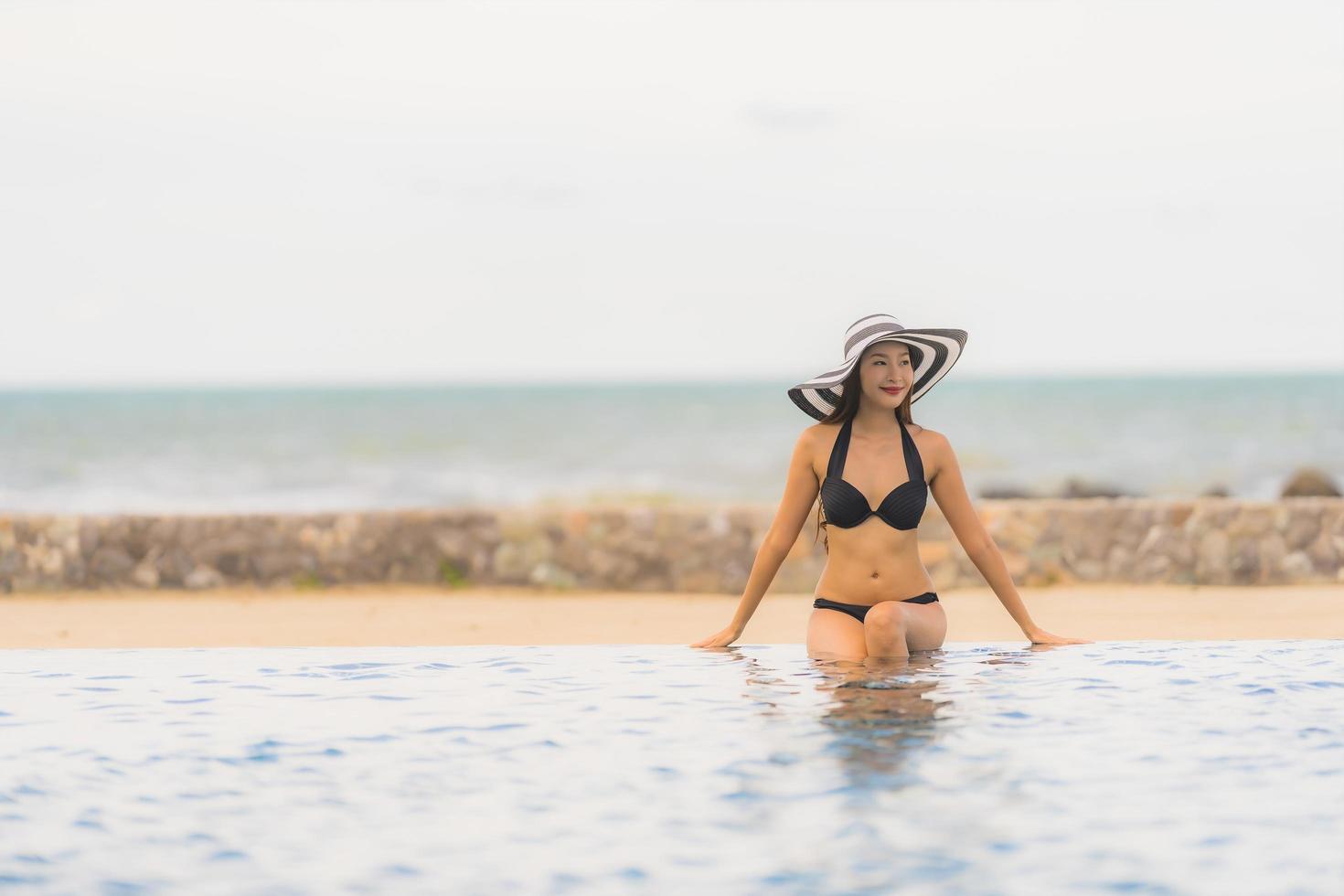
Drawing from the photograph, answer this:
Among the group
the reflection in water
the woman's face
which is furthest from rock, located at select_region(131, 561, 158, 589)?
the woman's face

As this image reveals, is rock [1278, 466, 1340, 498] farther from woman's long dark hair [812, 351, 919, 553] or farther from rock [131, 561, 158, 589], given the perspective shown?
rock [131, 561, 158, 589]

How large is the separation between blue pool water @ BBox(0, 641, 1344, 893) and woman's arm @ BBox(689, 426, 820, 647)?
1.09 ft

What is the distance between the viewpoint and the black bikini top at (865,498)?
582 cm

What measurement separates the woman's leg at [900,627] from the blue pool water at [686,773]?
12 cm

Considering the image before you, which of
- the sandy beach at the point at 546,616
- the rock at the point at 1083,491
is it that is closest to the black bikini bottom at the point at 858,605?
the sandy beach at the point at 546,616

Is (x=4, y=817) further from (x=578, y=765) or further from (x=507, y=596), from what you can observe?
(x=507, y=596)

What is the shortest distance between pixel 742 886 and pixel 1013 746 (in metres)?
1.62

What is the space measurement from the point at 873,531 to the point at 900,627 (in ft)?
1.31

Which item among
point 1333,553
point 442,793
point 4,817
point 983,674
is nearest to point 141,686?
point 4,817

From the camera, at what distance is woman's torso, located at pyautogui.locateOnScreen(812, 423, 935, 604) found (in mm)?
5871

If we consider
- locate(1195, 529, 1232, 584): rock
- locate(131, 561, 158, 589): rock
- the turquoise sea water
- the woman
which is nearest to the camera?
the woman

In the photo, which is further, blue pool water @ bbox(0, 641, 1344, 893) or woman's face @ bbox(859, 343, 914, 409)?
woman's face @ bbox(859, 343, 914, 409)

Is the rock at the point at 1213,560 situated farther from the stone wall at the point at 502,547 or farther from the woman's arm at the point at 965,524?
the woman's arm at the point at 965,524

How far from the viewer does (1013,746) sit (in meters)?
4.81
